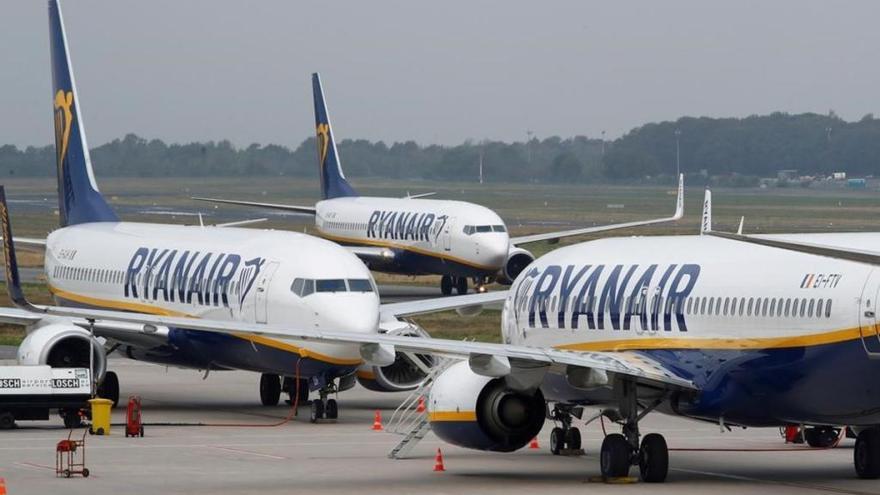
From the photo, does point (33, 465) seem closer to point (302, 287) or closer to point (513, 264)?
point (302, 287)

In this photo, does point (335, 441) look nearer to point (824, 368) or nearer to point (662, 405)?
point (662, 405)

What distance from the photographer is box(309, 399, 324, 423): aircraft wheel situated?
3444cm

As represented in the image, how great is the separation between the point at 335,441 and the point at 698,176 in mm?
159261

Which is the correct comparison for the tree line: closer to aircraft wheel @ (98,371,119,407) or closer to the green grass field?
the green grass field

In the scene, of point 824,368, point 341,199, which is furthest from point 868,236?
point 341,199

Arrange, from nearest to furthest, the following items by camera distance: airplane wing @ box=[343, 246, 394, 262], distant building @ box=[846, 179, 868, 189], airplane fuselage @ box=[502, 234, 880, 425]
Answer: airplane fuselage @ box=[502, 234, 880, 425] → airplane wing @ box=[343, 246, 394, 262] → distant building @ box=[846, 179, 868, 189]

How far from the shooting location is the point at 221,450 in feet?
96.8

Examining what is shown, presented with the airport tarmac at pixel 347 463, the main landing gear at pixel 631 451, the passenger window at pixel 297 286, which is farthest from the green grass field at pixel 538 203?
the main landing gear at pixel 631 451

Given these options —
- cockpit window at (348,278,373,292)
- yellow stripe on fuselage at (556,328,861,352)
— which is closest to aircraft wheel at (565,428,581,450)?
yellow stripe on fuselage at (556,328,861,352)

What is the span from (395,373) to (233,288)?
3564 millimetres

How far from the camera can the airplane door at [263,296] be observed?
34.7 m

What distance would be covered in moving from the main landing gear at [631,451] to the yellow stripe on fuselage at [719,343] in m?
0.88

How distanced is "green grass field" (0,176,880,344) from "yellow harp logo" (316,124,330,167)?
619cm

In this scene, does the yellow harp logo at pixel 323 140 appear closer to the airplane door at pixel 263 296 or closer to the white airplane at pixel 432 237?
the white airplane at pixel 432 237
